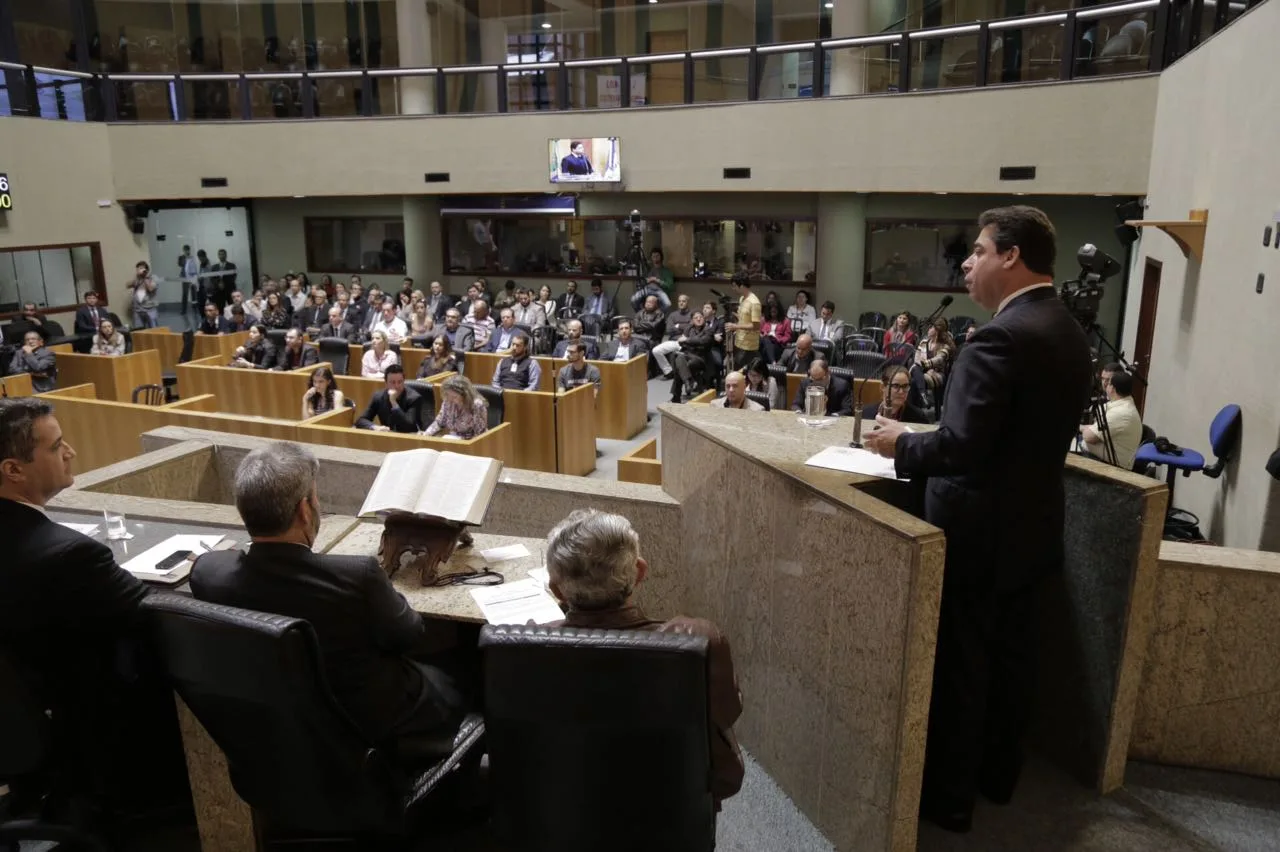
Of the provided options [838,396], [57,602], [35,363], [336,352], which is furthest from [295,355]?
[57,602]

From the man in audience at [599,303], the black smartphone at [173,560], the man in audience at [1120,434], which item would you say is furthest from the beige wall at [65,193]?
the man in audience at [1120,434]

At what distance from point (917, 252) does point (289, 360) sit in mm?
7854

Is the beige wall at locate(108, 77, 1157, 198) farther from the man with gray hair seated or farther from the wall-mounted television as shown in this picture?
the man with gray hair seated

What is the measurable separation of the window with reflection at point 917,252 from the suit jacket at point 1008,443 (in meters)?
10.2

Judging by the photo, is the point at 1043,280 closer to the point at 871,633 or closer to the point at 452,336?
the point at 871,633

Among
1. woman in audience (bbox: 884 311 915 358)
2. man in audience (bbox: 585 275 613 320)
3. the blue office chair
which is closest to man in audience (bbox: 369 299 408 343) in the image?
man in audience (bbox: 585 275 613 320)

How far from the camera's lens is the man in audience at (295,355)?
30.3ft

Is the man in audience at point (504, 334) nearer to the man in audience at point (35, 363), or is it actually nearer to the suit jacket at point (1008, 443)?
the man in audience at point (35, 363)

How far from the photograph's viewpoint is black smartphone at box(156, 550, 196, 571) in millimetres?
2500

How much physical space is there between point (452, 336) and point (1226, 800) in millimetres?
9261

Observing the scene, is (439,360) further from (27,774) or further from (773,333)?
(27,774)

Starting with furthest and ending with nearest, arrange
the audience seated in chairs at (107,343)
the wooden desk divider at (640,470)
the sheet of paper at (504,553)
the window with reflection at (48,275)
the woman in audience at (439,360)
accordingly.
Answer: the window with reflection at (48,275), the audience seated in chairs at (107,343), the woman in audience at (439,360), the wooden desk divider at (640,470), the sheet of paper at (504,553)

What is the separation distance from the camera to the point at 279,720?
5.55 ft

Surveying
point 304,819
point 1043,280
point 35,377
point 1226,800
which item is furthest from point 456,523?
point 35,377
